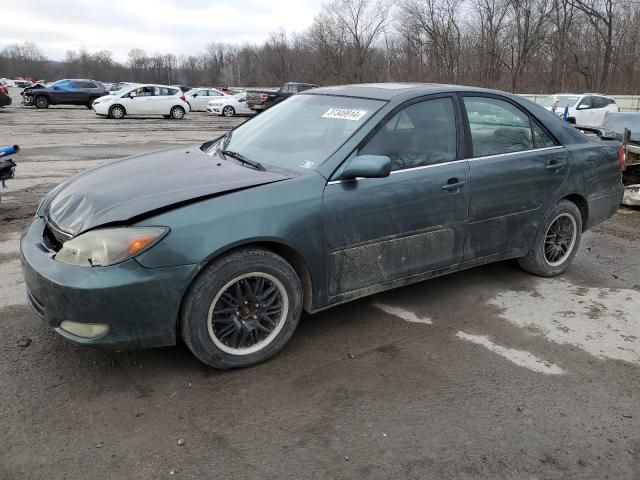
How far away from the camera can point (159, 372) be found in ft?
10.5

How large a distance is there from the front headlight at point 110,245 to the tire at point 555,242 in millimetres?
3251

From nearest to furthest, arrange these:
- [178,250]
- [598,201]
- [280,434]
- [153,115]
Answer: [280,434]
[178,250]
[598,201]
[153,115]

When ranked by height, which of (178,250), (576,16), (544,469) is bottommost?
(544,469)

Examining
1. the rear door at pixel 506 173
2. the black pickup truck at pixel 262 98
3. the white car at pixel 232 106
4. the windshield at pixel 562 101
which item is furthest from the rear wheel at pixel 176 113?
the rear door at pixel 506 173

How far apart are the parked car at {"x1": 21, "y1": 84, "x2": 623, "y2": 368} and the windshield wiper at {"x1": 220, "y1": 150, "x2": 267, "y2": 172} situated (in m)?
0.01

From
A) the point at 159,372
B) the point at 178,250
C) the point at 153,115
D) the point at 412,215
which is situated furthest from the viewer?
the point at 153,115

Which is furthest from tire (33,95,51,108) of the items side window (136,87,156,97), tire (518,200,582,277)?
tire (518,200,582,277)

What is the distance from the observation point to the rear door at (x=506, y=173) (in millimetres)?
4125

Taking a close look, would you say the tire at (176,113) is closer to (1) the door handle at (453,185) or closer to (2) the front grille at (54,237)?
(2) the front grille at (54,237)

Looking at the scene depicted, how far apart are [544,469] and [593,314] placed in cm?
207

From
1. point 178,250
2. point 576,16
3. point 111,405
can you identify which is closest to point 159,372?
point 111,405

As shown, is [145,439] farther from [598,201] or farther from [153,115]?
[153,115]

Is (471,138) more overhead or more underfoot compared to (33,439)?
more overhead

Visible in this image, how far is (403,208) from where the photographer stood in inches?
144
